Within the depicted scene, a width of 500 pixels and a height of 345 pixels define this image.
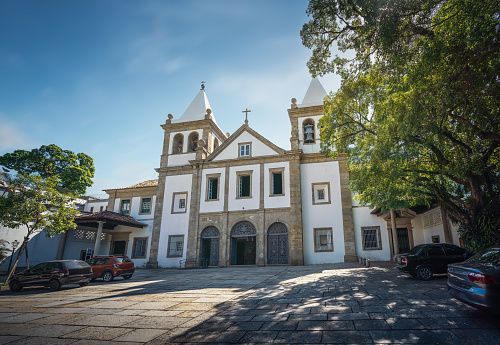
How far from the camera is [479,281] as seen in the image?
5.39 metres

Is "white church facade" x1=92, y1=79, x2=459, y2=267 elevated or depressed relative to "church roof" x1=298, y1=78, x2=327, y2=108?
depressed

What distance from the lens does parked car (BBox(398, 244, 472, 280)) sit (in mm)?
11188

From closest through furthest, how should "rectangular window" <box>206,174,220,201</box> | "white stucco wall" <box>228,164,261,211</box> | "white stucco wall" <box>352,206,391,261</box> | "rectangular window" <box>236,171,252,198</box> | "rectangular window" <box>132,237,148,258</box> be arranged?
"white stucco wall" <box>352,206,391,261</box>, "white stucco wall" <box>228,164,261,211</box>, "rectangular window" <box>236,171,252,198</box>, "rectangular window" <box>206,174,220,201</box>, "rectangular window" <box>132,237,148,258</box>

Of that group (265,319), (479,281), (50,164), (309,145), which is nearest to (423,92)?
(479,281)

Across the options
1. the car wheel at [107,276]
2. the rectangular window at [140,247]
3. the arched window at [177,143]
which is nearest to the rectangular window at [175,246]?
the rectangular window at [140,247]

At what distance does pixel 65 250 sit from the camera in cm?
2398

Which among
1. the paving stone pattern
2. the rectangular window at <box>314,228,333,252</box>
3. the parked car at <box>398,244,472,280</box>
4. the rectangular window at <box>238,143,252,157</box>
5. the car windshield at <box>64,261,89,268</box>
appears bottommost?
the paving stone pattern

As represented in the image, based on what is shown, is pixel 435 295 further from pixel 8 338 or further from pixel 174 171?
pixel 174 171

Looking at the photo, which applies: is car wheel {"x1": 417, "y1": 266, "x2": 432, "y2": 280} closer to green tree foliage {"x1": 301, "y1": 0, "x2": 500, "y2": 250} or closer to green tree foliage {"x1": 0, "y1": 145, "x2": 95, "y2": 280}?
green tree foliage {"x1": 301, "y1": 0, "x2": 500, "y2": 250}

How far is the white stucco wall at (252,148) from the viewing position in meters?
24.7

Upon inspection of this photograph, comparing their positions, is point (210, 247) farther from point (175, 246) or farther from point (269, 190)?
point (269, 190)

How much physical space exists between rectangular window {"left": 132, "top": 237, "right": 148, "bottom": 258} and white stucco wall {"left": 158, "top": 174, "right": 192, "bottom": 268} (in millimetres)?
1958

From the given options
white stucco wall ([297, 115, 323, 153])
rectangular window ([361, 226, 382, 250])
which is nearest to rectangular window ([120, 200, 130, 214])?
white stucco wall ([297, 115, 323, 153])

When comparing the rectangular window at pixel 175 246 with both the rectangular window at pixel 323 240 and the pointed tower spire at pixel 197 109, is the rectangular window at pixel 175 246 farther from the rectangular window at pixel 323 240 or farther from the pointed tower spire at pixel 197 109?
the pointed tower spire at pixel 197 109
